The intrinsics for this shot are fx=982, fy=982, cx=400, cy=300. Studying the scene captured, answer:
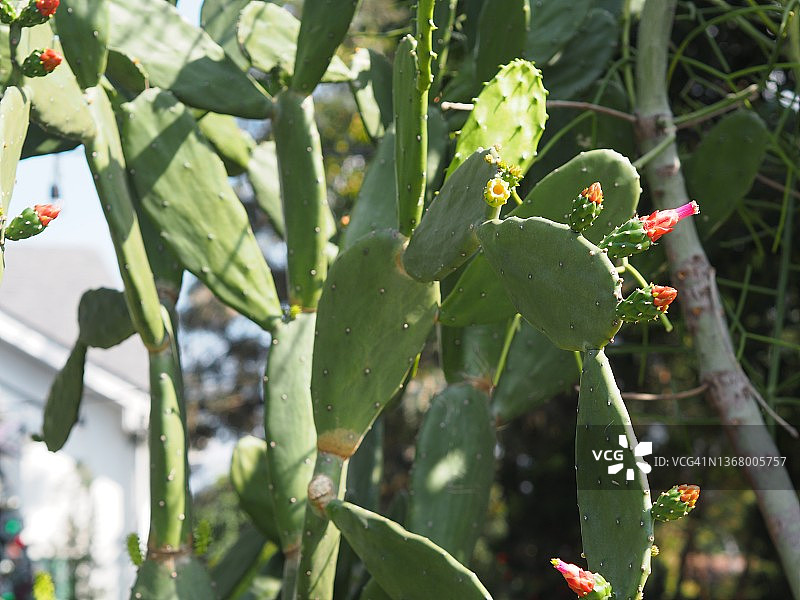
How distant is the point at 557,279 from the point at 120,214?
2.99 ft

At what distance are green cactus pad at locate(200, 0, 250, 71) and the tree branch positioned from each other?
878mm

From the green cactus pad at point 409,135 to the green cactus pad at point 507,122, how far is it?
0.32 ft

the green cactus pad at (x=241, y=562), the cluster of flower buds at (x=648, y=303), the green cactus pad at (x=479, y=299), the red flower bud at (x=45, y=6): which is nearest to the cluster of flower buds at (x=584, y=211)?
the cluster of flower buds at (x=648, y=303)

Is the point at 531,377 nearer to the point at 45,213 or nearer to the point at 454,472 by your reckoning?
the point at 454,472

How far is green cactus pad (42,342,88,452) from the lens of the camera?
2205 mm

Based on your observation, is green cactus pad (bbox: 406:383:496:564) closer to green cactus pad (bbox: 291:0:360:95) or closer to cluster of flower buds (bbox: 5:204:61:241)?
green cactus pad (bbox: 291:0:360:95)

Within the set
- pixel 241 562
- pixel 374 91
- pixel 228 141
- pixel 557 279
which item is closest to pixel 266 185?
pixel 228 141

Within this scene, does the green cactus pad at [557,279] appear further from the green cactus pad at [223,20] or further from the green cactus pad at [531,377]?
the green cactus pad at [223,20]

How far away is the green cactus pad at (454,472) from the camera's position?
5.99ft

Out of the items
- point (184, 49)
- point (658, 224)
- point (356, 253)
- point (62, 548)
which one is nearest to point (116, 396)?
point (62, 548)

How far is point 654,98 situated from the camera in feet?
6.88

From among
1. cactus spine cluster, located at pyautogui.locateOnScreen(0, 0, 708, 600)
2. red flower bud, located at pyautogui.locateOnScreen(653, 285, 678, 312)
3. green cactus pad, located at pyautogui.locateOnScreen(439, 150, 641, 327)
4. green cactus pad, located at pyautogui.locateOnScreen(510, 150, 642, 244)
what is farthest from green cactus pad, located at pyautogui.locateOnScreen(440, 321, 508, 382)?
red flower bud, located at pyautogui.locateOnScreen(653, 285, 678, 312)

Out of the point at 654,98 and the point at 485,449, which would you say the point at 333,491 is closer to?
the point at 485,449

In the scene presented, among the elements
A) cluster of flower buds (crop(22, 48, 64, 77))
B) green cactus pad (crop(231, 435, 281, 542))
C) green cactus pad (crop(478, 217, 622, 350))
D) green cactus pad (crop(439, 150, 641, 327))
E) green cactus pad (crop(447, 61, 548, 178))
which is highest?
green cactus pad (crop(447, 61, 548, 178))
